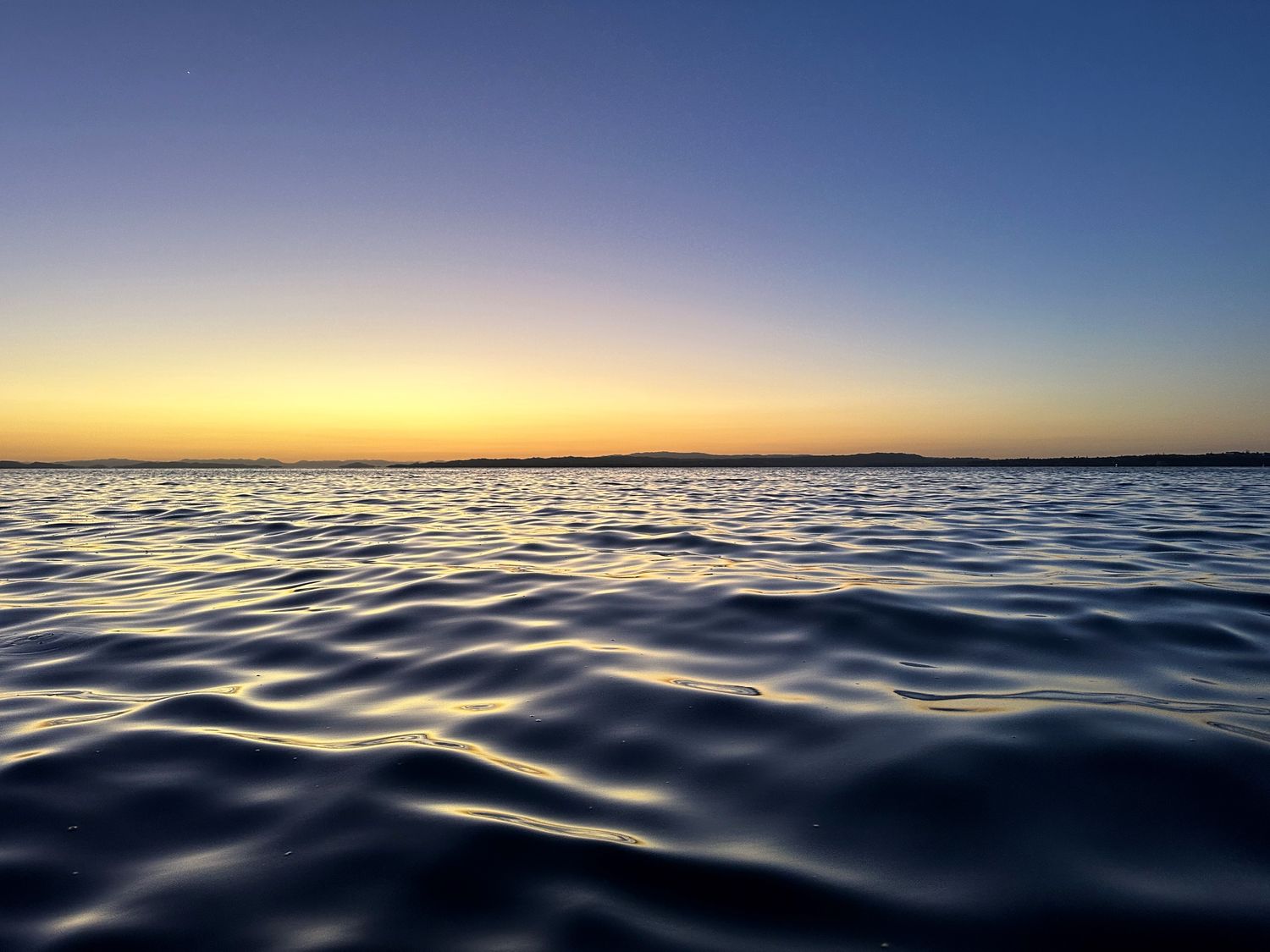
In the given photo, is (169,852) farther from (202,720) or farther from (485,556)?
(485,556)

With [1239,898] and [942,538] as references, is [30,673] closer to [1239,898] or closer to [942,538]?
[1239,898]

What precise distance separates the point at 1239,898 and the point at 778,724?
1992 mm

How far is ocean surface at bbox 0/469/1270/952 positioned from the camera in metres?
2.27

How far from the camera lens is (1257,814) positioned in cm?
280

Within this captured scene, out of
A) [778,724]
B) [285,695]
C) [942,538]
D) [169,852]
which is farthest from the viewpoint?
[942,538]

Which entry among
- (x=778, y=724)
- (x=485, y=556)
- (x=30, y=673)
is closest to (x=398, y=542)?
(x=485, y=556)

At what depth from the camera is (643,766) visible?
343 centimetres

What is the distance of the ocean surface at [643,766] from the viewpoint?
2266mm

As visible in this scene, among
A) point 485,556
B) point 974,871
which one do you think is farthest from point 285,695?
point 485,556

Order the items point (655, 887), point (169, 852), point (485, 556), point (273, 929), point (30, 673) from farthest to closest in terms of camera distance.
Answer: point (485, 556) < point (30, 673) < point (169, 852) < point (655, 887) < point (273, 929)

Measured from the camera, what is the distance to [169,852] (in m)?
2.67

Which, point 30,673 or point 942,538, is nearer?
point 30,673

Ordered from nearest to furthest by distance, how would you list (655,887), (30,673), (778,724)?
(655,887)
(778,724)
(30,673)

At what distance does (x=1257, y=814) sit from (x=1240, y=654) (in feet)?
9.69
